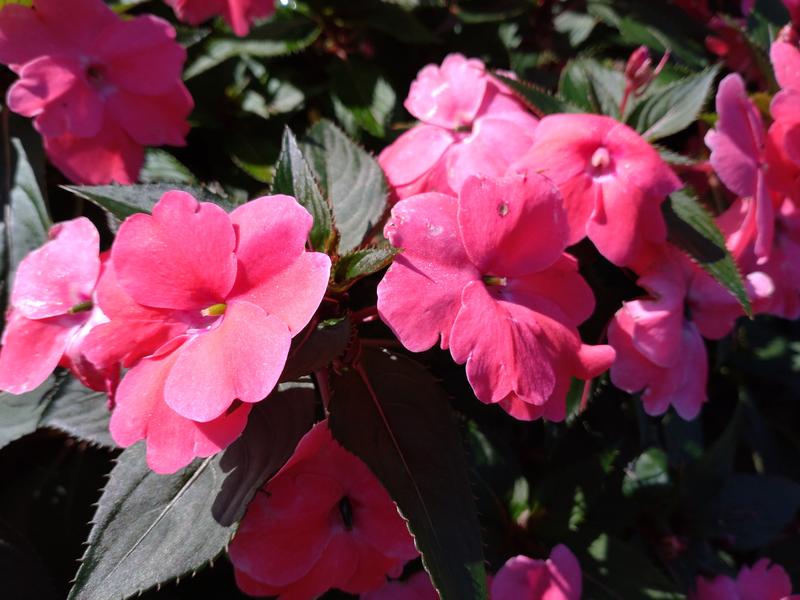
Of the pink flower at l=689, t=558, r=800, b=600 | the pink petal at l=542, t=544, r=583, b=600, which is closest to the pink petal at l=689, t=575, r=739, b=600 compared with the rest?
the pink flower at l=689, t=558, r=800, b=600

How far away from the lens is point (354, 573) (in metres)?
0.78

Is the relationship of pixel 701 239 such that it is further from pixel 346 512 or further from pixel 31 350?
pixel 31 350

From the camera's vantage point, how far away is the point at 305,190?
2.47 feet

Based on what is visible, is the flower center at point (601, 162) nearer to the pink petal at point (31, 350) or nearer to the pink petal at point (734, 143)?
the pink petal at point (734, 143)

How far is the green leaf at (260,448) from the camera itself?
69 centimetres

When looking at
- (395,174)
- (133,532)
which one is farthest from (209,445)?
(395,174)

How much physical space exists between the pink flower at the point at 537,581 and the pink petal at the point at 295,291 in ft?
1.56

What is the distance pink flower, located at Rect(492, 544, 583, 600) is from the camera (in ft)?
2.81

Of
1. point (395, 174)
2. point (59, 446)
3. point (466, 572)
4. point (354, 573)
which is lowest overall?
point (59, 446)

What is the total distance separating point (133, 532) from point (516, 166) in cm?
57

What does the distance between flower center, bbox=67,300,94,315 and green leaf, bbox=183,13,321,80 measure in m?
0.61

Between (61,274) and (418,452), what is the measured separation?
431 millimetres

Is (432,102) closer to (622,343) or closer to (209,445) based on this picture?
(622,343)

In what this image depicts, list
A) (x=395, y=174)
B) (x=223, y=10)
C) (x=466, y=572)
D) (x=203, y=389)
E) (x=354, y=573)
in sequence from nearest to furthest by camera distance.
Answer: (x=203, y=389) → (x=466, y=572) → (x=354, y=573) → (x=395, y=174) → (x=223, y=10)
